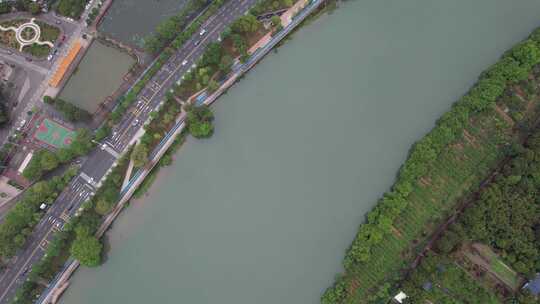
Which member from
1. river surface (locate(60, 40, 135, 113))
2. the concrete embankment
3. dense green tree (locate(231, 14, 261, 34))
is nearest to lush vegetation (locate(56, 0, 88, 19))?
river surface (locate(60, 40, 135, 113))

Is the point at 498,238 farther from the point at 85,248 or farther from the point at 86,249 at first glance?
the point at 85,248

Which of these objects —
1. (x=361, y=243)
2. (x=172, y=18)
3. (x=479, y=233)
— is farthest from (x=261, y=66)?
(x=479, y=233)


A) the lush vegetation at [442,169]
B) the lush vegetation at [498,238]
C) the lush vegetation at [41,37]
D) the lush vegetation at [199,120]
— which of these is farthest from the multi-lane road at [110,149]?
the lush vegetation at [498,238]

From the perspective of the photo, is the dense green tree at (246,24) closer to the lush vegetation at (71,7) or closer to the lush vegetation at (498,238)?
the lush vegetation at (71,7)

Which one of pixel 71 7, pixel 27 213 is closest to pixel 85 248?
pixel 27 213

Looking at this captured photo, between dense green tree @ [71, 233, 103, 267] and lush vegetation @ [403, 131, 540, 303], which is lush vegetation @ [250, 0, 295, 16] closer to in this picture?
lush vegetation @ [403, 131, 540, 303]
